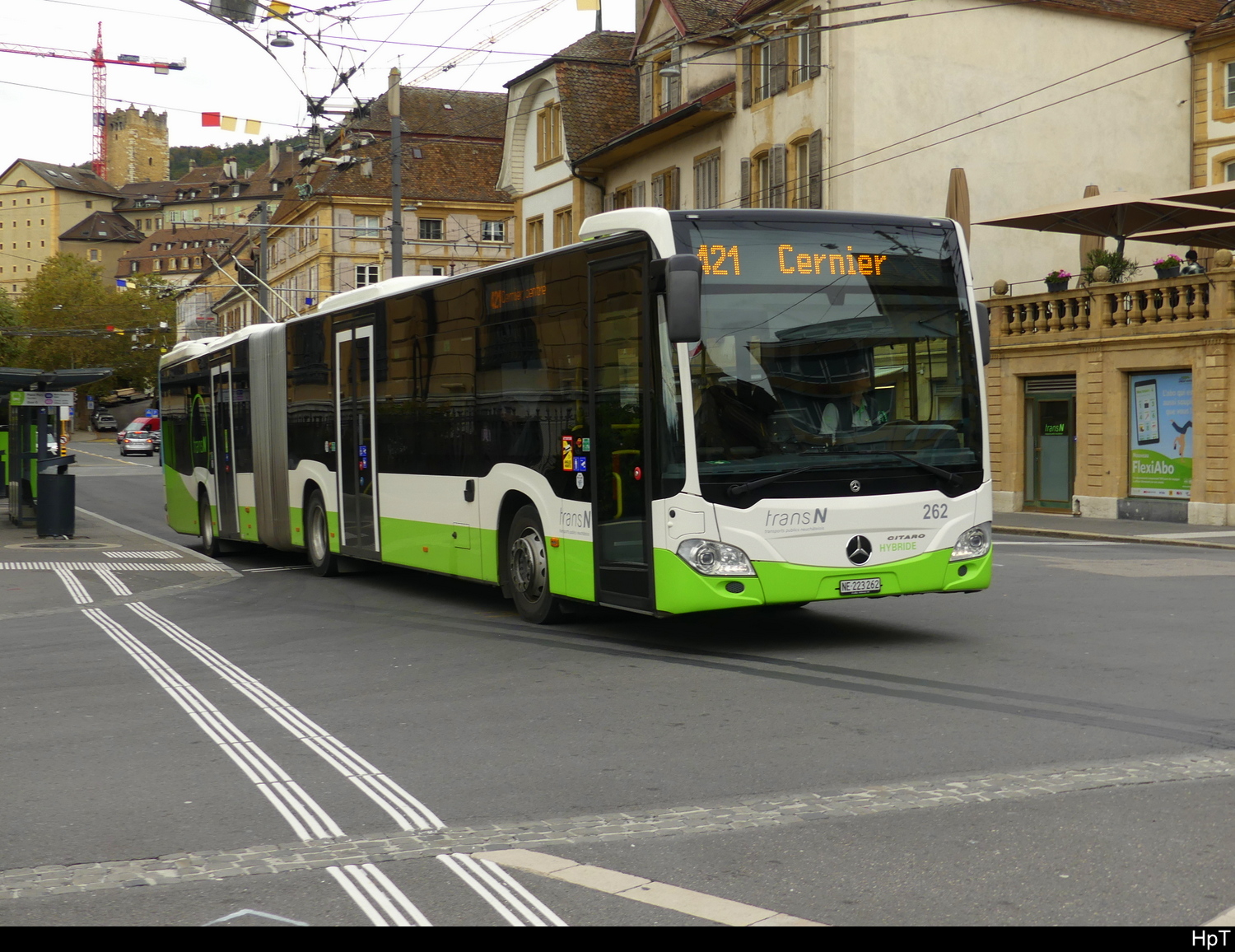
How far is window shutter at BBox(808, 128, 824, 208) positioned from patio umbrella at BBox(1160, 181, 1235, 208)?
8418mm

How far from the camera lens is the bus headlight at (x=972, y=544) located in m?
10.3

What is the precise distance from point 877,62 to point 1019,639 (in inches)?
952

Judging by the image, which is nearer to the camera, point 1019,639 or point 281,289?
point 1019,639

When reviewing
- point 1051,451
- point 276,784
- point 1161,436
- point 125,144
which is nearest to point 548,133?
point 1051,451

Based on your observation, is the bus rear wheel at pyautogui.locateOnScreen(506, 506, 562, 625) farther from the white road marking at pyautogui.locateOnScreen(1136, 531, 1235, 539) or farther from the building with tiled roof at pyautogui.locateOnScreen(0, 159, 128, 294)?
the building with tiled roof at pyautogui.locateOnScreen(0, 159, 128, 294)

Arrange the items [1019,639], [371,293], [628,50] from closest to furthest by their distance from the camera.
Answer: [1019,639]
[371,293]
[628,50]

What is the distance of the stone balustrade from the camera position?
978 inches

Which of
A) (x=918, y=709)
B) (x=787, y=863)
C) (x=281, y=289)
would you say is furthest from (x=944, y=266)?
(x=281, y=289)

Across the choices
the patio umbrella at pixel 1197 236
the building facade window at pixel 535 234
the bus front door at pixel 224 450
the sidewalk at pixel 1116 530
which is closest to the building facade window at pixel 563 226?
the building facade window at pixel 535 234

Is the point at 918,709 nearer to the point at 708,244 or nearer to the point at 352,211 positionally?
the point at 708,244

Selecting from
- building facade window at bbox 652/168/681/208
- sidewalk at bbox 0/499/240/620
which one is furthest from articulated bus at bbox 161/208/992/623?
building facade window at bbox 652/168/681/208

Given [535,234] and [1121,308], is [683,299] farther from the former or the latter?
[535,234]

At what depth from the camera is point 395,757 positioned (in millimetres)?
6934

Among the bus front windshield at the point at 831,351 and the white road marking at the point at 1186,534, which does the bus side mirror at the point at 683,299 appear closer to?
the bus front windshield at the point at 831,351
